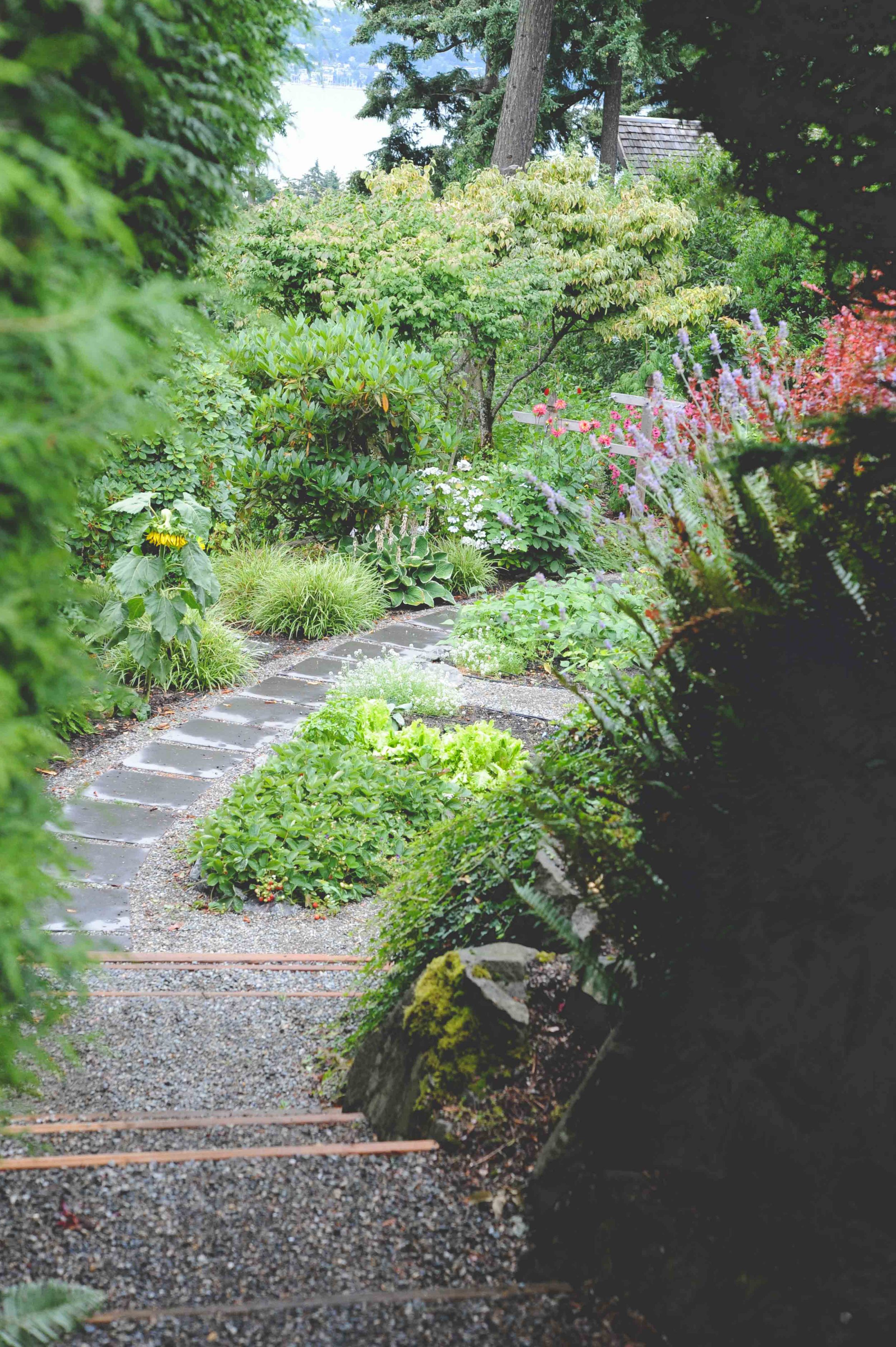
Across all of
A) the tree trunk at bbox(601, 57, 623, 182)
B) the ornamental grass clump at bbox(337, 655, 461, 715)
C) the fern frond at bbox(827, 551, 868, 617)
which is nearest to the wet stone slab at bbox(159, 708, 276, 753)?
the ornamental grass clump at bbox(337, 655, 461, 715)

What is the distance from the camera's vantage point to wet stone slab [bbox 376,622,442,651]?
25.1 ft

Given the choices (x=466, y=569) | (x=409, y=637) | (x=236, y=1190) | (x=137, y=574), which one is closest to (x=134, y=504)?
(x=137, y=574)

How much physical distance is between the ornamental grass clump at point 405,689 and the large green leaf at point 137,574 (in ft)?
4.30

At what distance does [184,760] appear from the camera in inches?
219

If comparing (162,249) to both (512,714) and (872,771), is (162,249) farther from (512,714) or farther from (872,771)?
(512,714)

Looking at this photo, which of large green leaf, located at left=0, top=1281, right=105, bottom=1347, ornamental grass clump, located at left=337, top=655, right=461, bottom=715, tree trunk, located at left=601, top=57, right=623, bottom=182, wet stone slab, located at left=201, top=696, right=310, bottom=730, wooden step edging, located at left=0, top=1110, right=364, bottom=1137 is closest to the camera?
large green leaf, located at left=0, top=1281, right=105, bottom=1347

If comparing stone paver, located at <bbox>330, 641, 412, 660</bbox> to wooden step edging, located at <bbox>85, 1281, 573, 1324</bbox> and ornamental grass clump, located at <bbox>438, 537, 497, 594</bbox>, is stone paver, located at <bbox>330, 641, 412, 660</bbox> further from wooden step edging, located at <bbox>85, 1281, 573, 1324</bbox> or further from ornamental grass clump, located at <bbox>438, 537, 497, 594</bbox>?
wooden step edging, located at <bbox>85, 1281, 573, 1324</bbox>

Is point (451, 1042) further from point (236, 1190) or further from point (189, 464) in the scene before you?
point (189, 464)

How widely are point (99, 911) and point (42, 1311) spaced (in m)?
2.68

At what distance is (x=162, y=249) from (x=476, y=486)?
8518 millimetres

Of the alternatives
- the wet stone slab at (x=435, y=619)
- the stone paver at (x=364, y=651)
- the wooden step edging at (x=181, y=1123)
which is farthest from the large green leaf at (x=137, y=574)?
the wooden step edging at (x=181, y=1123)

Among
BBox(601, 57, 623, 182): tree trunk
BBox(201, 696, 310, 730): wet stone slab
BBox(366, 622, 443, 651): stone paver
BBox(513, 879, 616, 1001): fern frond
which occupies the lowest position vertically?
BBox(201, 696, 310, 730): wet stone slab

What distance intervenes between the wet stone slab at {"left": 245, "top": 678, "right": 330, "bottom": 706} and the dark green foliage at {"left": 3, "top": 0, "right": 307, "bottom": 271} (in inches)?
192

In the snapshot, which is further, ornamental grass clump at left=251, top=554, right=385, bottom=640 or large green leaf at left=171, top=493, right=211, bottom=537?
ornamental grass clump at left=251, top=554, right=385, bottom=640
